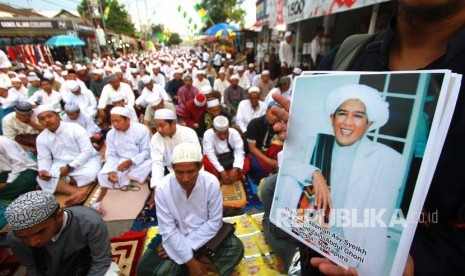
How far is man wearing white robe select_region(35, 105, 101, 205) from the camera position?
3.53 meters

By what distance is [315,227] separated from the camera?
0.69 metres

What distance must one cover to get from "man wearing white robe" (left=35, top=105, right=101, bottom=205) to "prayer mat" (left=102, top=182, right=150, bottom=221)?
16.6 inches

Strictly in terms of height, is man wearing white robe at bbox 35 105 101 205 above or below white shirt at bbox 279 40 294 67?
below

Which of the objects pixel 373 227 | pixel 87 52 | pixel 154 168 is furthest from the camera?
pixel 87 52

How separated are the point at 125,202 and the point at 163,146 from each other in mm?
960

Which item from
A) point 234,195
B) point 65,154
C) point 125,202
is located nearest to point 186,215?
point 234,195

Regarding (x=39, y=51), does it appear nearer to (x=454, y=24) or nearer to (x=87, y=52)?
(x=87, y=52)

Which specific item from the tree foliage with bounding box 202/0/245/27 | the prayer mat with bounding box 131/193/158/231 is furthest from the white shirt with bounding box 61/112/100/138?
the tree foliage with bounding box 202/0/245/27

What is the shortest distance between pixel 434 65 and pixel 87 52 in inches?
972

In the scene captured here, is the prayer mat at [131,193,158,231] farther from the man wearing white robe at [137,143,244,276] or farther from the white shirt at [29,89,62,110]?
the white shirt at [29,89,62,110]

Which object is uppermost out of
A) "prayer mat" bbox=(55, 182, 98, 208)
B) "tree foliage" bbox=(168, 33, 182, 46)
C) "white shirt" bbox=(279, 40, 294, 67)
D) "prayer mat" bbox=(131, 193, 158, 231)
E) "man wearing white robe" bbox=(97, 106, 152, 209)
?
"tree foliage" bbox=(168, 33, 182, 46)

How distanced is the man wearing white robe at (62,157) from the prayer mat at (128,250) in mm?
1209

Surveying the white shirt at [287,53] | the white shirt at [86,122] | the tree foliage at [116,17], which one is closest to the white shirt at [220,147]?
the white shirt at [86,122]

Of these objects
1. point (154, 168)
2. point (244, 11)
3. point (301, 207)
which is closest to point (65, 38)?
point (154, 168)
